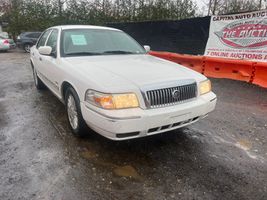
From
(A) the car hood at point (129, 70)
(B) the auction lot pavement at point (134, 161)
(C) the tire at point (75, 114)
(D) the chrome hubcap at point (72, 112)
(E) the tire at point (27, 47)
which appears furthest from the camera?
(E) the tire at point (27, 47)

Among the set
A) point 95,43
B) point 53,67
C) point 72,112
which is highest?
point 95,43

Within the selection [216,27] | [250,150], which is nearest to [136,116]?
[250,150]

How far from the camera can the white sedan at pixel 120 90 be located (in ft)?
9.53

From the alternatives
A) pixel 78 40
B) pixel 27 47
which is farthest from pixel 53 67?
pixel 27 47

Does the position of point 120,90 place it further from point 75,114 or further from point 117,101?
point 75,114

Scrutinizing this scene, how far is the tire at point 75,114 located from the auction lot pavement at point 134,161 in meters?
0.15

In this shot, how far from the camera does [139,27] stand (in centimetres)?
1194

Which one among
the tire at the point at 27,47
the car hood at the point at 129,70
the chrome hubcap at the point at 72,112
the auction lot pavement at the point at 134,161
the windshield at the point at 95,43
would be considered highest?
the windshield at the point at 95,43

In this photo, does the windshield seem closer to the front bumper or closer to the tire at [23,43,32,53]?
the front bumper


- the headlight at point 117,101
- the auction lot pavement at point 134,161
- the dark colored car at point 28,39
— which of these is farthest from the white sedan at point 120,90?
the dark colored car at point 28,39

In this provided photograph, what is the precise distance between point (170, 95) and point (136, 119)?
55 centimetres

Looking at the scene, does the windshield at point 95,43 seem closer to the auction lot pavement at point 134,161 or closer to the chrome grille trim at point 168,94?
the auction lot pavement at point 134,161

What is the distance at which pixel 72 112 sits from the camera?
377cm

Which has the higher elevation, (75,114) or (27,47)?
(75,114)
